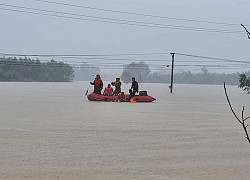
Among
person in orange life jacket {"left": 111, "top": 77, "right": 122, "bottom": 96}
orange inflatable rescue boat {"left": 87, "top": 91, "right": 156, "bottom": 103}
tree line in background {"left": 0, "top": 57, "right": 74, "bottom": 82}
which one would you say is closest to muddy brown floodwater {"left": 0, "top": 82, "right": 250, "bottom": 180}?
person in orange life jacket {"left": 111, "top": 77, "right": 122, "bottom": 96}

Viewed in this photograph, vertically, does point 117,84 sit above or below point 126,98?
above

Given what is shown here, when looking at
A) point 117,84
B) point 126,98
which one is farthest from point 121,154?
point 126,98

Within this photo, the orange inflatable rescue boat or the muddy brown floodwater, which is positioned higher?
the muddy brown floodwater

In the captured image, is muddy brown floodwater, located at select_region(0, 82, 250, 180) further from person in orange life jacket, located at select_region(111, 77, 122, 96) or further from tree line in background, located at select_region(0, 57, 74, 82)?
tree line in background, located at select_region(0, 57, 74, 82)

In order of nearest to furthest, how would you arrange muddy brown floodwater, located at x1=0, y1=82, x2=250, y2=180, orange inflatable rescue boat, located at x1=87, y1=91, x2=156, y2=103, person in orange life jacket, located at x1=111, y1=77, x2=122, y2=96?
muddy brown floodwater, located at x1=0, y1=82, x2=250, y2=180 < person in orange life jacket, located at x1=111, y1=77, x2=122, y2=96 < orange inflatable rescue boat, located at x1=87, y1=91, x2=156, y2=103

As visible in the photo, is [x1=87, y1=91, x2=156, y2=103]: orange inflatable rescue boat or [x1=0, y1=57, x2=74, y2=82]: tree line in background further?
[x1=0, y1=57, x2=74, y2=82]: tree line in background

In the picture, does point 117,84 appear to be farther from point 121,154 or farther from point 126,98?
point 121,154

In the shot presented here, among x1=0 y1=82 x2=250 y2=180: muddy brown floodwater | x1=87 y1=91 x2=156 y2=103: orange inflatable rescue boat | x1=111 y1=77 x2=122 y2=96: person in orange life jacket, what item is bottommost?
x1=87 y1=91 x2=156 y2=103: orange inflatable rescue boat

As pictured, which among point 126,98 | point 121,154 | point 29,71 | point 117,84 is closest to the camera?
point 121,154

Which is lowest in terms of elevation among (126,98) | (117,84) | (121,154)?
(126,98)

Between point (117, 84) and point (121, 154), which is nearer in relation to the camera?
point (121, 154)

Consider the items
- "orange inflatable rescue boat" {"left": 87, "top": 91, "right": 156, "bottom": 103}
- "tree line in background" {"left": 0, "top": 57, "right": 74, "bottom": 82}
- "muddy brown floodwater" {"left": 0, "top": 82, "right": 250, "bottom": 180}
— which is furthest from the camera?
"tree line in background" {"left": 0, "top": 57, "right": 74, "bottom": 82}

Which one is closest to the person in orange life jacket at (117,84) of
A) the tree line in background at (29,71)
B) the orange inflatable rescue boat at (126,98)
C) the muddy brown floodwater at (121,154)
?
the orange inflatable rescue boat at (126,98)

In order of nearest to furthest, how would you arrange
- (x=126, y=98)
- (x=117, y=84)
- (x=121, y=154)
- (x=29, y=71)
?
1. (x=121, y=154)
2. (x=117, y=84)
3. (x=126, y=98)
4. (x=29, y=71)
